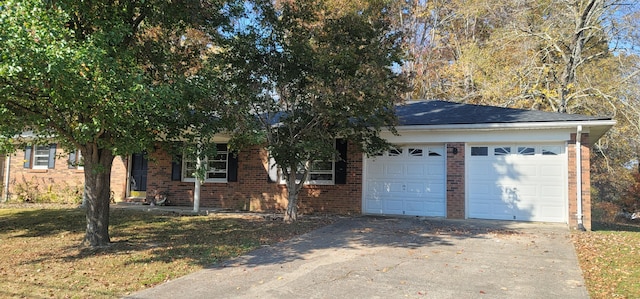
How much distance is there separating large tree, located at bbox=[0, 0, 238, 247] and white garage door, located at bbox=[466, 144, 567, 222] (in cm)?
776

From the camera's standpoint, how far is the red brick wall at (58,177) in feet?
53.7

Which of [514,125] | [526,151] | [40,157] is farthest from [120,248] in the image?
[40,157]

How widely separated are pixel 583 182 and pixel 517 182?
149 cm

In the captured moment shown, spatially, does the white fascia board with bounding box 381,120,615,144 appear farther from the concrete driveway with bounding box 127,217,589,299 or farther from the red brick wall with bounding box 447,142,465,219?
the concrete driveway with bounding box 127,217,589,299

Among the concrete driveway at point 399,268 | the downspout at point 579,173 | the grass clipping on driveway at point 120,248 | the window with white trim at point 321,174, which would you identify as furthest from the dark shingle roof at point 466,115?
the grass clipping on driveway at point 120,248

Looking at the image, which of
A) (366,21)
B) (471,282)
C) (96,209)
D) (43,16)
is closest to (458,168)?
(366,21)

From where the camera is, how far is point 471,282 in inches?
231

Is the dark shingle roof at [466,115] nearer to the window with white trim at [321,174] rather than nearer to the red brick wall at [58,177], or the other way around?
the window with white trim at [321,174]

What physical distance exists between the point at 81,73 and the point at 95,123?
2.38 feet

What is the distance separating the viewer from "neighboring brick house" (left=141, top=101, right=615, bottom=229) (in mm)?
10961

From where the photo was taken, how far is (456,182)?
11.8m

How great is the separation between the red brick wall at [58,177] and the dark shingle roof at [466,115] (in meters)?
10.7

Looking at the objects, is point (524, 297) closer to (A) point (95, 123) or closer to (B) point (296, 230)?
(B) point (296, 230)

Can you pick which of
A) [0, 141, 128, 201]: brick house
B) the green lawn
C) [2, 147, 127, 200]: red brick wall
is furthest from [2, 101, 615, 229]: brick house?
[0, 141, 128, 201]: brick house
